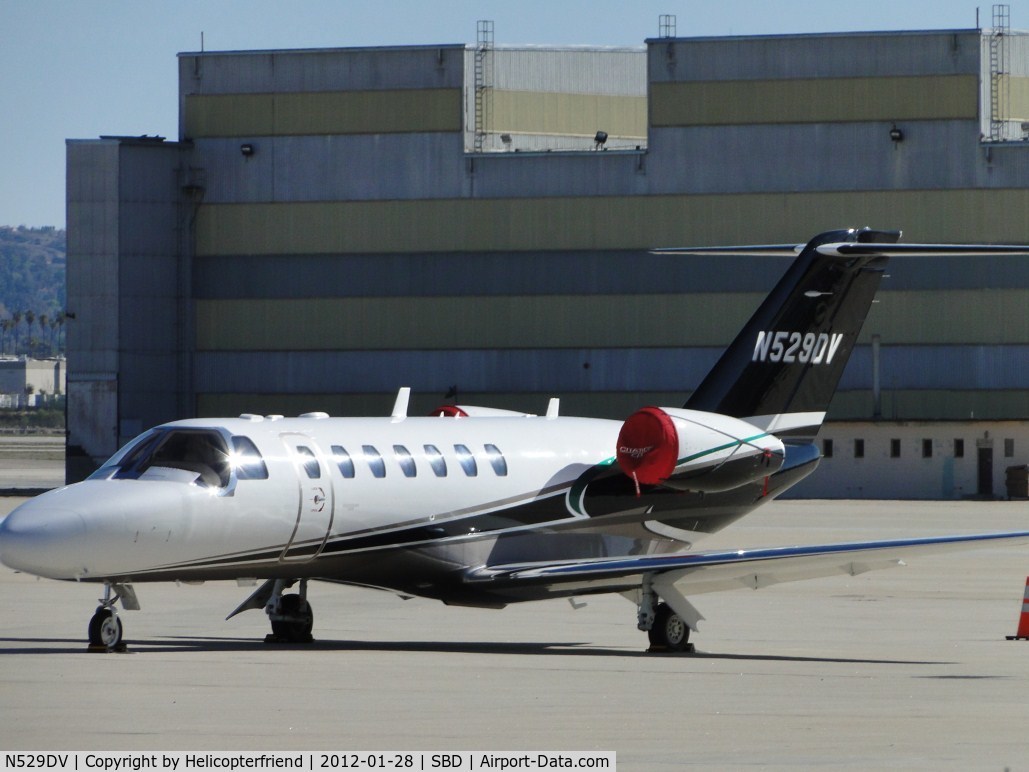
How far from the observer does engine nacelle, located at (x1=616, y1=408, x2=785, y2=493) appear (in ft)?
72.7

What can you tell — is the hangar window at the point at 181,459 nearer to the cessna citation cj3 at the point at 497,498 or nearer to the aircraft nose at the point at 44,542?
the cessna citation cj3 at the point at 497,498

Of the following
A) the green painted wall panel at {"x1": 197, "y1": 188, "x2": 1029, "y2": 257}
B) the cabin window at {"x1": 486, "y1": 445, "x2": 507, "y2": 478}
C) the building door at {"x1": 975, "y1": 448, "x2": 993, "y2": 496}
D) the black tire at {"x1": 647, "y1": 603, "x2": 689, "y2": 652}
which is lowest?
the building door at {"x1": 975, "y1": 448, "x2": 993, "y2": 496}

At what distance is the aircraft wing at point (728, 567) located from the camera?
65.7 feet

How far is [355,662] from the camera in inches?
749

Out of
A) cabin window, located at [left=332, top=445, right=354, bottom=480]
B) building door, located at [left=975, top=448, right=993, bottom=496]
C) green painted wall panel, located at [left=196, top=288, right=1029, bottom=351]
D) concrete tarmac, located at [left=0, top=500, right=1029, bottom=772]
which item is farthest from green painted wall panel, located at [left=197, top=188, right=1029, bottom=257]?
cabin window, located at [left=332, top=445, right=354, bottom=480]

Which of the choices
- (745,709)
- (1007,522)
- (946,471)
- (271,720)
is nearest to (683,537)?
(745,709)

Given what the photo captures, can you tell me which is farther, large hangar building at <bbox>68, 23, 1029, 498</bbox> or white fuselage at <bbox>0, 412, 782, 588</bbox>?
large hangar building at <bbox>68, 23, 1029, 498</bbox>

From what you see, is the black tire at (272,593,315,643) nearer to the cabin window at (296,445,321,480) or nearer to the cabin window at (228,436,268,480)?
the cabin window at (296,445,321,480)

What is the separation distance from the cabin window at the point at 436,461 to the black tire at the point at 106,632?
4374mm

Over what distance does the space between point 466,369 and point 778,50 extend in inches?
661

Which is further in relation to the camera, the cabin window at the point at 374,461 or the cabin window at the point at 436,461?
the cabin window at the point at 436,461

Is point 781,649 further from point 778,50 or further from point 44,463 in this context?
point 44,463

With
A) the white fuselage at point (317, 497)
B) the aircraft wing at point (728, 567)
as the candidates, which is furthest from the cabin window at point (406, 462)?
the aircraft wing at point (728, 567)

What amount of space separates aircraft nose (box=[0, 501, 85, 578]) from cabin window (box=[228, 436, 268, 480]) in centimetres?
210
